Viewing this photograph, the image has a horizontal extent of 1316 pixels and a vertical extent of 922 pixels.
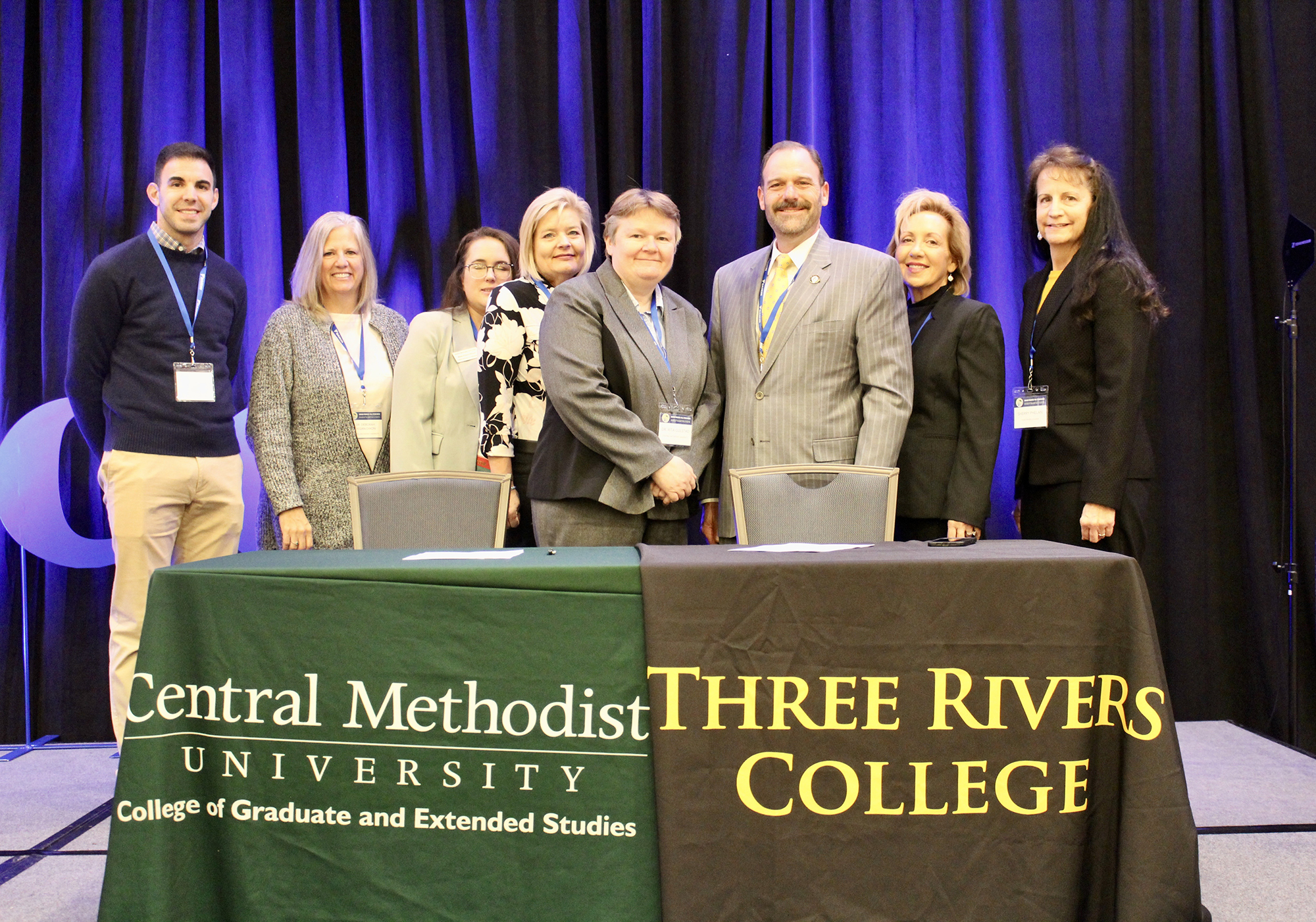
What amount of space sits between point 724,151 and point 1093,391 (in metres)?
1.63

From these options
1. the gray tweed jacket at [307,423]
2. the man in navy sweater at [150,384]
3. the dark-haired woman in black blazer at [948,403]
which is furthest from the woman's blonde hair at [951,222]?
the man in navy sweater at [150,384]

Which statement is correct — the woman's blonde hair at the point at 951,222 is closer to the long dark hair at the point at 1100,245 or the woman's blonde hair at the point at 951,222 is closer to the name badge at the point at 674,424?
the long dark hair at the point at 1100,245

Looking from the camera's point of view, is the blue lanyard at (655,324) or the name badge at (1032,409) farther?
the name badge at (1032,409)

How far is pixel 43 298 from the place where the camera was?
349 centimetres

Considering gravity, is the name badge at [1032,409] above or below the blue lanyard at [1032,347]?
below

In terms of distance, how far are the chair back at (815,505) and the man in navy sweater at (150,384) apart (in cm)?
171

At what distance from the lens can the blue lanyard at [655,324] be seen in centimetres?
260

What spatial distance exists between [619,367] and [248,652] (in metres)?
1.30

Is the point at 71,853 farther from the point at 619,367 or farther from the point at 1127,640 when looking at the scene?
the point at 1127,640

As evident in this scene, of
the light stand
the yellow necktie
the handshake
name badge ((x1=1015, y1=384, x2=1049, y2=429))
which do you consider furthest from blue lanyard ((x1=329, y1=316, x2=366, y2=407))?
the light stand

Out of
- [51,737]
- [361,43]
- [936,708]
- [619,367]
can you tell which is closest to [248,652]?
[936,708]

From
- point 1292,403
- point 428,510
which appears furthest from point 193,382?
point 1292,403

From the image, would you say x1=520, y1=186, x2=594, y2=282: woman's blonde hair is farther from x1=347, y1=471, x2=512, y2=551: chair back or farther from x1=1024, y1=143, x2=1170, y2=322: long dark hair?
x1=1024, y1=143, x2=1170, y2=322: long dark hair

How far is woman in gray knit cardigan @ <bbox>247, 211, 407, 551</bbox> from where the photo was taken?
2.92 meters
